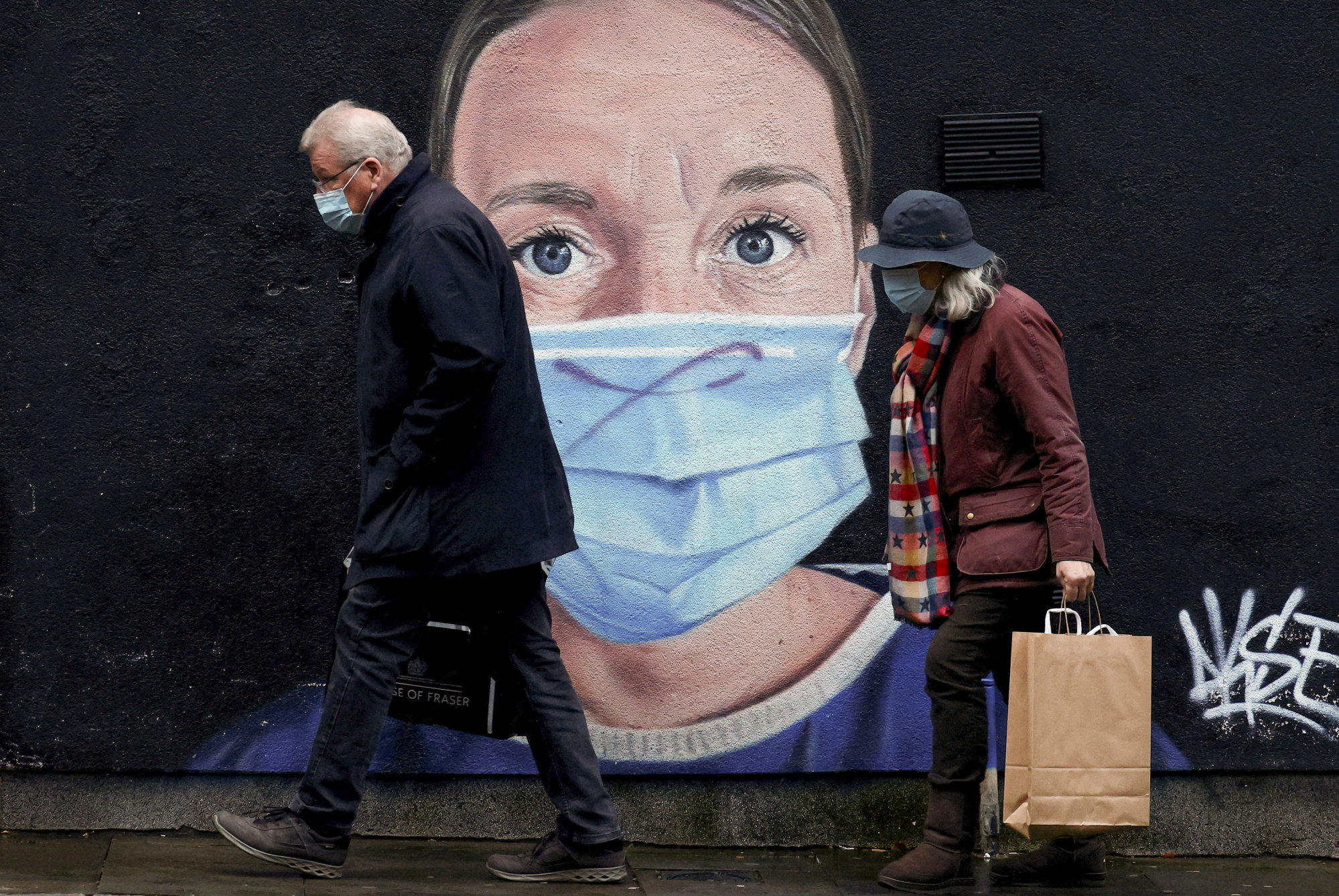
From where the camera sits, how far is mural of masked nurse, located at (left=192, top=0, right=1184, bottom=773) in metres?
4.50

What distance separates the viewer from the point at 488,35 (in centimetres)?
448

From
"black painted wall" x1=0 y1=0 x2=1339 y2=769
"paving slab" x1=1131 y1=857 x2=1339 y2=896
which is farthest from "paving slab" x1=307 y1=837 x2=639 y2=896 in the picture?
"paving slab" x1=1131 y1=857 x2=1339 y2=896

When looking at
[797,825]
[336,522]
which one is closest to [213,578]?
[336,522]

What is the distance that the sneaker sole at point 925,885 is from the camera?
3.89 metres

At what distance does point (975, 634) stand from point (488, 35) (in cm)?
228

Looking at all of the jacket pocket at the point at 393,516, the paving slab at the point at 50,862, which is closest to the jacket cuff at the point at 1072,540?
the jacket pocket at the point at 393,516

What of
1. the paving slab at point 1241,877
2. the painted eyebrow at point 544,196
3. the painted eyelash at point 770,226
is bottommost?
the paving slab at point 1241,877

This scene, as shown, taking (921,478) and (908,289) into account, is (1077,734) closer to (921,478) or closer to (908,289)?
(921,478)

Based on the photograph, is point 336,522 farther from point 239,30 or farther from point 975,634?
point 975,634

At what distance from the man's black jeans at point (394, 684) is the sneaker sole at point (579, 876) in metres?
0.09

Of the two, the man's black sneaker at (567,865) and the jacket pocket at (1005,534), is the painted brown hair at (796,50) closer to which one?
the jacket pocket at (1005,534)

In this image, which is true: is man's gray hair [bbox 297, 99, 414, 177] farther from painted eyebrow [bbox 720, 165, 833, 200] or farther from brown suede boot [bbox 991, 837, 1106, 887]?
brown suede boot [bbox 991, 837, 1106, 887]

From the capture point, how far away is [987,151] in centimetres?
450

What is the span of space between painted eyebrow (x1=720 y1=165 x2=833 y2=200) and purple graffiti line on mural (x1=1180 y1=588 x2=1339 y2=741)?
173 centimetres
